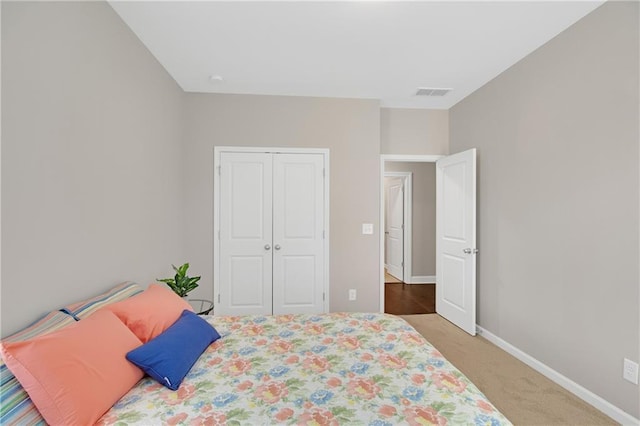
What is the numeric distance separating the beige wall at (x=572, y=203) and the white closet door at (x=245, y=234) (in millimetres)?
2423

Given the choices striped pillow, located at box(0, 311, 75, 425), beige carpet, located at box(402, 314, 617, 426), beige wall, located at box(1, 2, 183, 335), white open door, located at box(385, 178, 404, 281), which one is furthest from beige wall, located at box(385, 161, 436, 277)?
striped pillow, located at box(0, 311, 75, 425)

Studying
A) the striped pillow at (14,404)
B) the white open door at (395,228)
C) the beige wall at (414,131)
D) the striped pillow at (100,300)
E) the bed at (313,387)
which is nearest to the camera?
the striped pillow at (14,404)

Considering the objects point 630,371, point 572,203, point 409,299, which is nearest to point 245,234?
point 409,299

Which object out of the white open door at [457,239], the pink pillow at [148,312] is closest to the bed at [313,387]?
the pink pillow at [148,312]

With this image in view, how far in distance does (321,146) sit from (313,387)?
273 cm

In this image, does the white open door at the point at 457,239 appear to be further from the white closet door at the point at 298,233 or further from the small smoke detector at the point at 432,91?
the white closet door at the point at 298,233

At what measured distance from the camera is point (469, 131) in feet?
11.5

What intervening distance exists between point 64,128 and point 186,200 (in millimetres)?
1902

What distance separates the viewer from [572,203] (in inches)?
87.2

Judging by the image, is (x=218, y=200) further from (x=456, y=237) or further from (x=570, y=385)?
(x=570, y=385)

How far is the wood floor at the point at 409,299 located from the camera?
4.17 meters

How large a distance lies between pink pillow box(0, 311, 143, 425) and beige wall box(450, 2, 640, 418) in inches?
109

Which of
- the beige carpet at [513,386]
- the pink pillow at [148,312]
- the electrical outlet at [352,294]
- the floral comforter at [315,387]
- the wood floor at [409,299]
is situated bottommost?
the wood floor at [409,299]

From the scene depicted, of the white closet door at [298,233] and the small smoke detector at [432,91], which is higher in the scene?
the small smoke detector at [432,91]
